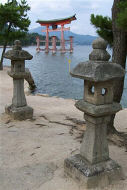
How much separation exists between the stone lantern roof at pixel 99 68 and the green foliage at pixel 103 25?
2755 mm

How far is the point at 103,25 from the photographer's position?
624cm

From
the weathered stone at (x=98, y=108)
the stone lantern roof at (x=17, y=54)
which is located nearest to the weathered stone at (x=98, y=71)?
Result: the weathered stone at (x=98, y=108)

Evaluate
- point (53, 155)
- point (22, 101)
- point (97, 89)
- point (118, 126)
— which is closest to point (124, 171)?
point (53, 155)

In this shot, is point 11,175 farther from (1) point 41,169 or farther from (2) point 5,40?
(2) point 5,40

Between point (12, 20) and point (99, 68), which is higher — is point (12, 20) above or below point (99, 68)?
above

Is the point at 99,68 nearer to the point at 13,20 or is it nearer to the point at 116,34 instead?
the point at 116,34

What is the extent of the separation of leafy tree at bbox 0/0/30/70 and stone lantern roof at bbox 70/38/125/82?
16.8 m

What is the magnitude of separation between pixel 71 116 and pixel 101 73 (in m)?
4.86

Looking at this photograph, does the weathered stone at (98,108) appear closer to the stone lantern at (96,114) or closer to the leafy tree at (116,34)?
the stone lantern at (96,114)

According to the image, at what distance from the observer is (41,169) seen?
14.0 ft

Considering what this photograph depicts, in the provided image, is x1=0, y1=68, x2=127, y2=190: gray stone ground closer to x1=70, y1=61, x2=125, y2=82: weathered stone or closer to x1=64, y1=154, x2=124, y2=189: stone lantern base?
x1=64, y1=154, x2=124, y2=189: stone lantern base

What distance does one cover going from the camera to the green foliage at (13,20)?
60.6ft

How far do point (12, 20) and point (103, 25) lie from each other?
14.9 metres

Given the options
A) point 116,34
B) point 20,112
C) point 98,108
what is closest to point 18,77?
point 20,112
